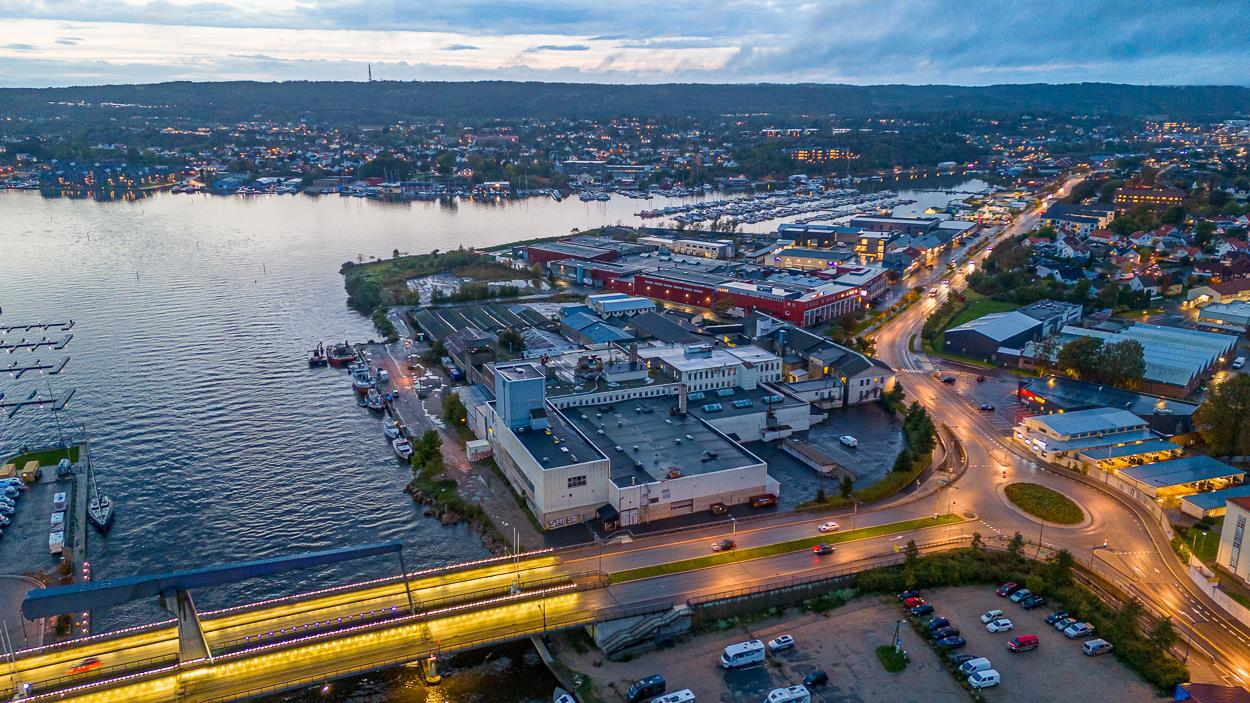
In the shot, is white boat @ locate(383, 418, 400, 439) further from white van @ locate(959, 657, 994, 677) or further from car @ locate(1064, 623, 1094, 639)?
car @ locate(1064, 623, 1094, 639)

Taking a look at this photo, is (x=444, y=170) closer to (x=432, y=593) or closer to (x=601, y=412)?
(x=601, y=412)

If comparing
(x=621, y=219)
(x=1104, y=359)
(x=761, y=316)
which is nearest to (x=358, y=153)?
(x=621, y=219)

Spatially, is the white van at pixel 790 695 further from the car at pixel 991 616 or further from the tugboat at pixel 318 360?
the tugboat at pixel 318 360

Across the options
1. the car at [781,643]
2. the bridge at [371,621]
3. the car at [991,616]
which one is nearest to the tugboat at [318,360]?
the bridge at [371,621]

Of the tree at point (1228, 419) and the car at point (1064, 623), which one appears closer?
the car at point (1064, 623)

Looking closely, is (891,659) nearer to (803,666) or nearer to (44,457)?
(803,666)

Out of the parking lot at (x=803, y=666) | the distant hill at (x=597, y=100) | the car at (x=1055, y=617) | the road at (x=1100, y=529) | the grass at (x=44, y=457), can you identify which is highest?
the distant hill at (x=597, y=100)

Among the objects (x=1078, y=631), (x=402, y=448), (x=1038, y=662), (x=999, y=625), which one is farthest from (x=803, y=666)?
(x=402, y=448)
